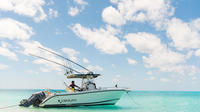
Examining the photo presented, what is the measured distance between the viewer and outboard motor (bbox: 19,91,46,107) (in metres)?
18.5

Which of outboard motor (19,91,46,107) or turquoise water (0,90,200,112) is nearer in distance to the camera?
turquoise water (0,90,200,112)

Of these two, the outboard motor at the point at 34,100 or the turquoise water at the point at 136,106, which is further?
the outboard motor at the point at 34,100

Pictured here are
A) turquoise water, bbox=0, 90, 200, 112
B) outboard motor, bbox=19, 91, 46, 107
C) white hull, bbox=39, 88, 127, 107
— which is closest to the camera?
turquoise water, bbox=0, 90, 200, 112

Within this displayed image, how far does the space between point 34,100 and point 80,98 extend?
4.13 metres

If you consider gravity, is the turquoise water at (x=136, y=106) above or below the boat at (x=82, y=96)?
below

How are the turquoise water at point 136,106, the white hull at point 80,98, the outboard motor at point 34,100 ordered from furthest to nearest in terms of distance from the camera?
the outboard motor at point 34,100
the white hull at point 80,98
the turquoise water at point 136,106

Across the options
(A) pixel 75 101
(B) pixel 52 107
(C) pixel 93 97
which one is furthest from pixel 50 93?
(C) pixel 93 97

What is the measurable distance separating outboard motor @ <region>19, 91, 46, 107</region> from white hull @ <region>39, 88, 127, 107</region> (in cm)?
51

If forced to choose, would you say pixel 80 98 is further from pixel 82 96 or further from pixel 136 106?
pixel 136 106

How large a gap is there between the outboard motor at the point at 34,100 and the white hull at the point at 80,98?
1.68 feet

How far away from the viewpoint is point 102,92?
18.2 m

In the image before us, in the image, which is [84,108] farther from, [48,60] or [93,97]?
[48,60]

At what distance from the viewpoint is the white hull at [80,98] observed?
714 inches

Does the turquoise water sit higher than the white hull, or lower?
lower
